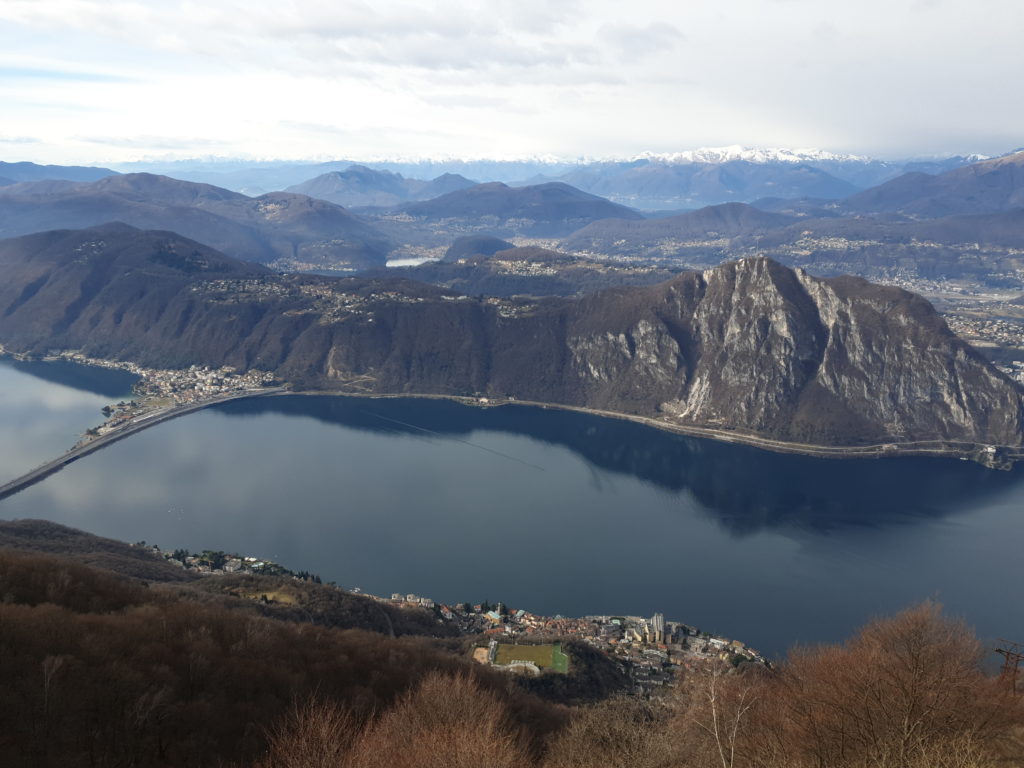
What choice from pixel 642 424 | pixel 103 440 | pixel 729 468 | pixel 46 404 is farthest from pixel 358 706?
pixel 46 404

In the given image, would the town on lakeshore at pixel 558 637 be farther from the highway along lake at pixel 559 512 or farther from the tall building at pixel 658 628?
the highway along lake at pixel 559 512

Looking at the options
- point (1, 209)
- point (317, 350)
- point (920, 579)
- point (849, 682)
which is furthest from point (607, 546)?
point (1, 209)

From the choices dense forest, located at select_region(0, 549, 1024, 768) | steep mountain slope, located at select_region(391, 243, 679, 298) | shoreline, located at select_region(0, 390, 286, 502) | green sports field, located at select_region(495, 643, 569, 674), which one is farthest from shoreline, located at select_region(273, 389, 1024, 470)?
steep mountain slope, located at select_region(391, 243, 679, 298)

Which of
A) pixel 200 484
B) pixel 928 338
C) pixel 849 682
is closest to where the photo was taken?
pixel 849 682

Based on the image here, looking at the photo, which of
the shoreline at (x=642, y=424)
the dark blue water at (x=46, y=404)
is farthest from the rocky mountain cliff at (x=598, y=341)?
the dark blue water at (x=46, y=404)

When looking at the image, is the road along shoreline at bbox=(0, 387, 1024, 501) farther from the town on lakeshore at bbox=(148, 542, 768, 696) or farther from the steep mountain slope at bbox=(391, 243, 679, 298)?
the steep mountain slope at bbox=(391, 243, 679, 298)

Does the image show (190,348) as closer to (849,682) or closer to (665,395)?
(665,395)
